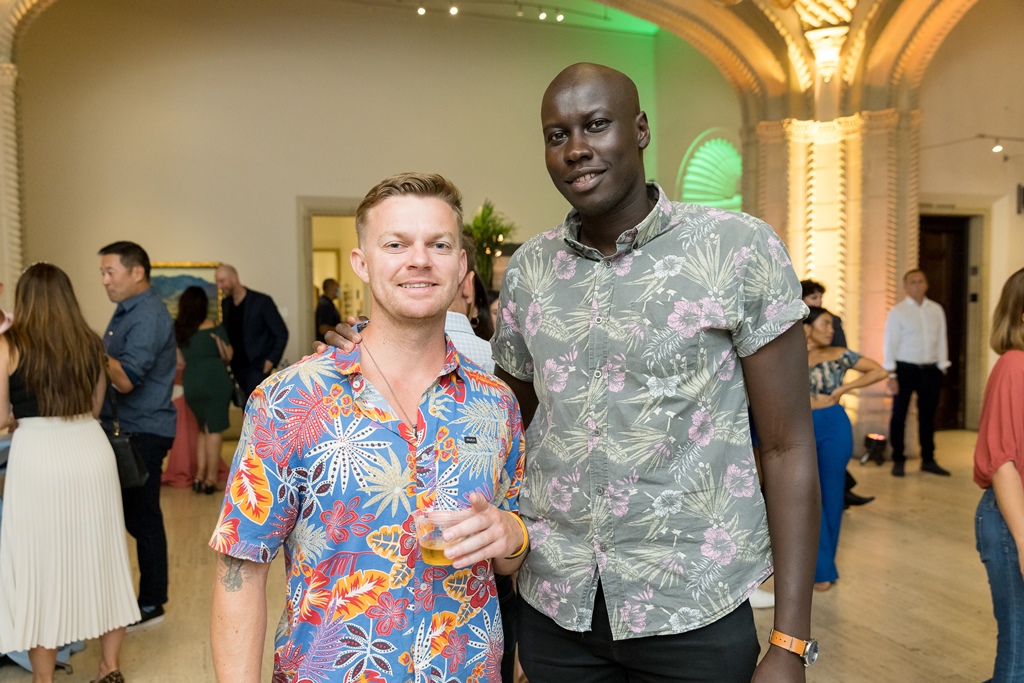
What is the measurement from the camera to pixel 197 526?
6184 mm

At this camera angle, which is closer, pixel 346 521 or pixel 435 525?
pixel 435 525

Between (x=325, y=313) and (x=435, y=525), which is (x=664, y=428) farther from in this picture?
(x=325, y=313)

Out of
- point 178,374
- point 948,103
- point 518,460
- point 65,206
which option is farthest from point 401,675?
point 948,103

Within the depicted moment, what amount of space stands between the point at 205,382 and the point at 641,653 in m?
6.52

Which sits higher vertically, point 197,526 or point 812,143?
point 812,143

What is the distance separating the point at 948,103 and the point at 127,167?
9.35 metres

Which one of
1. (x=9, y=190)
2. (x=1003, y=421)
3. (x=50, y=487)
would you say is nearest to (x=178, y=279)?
(x=9, y=190)

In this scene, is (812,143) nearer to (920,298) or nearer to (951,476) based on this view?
(920,298)

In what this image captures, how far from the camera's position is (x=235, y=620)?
141cm

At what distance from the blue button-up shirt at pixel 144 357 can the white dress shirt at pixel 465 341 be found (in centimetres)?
188

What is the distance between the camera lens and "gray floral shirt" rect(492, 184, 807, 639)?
1.49 metres

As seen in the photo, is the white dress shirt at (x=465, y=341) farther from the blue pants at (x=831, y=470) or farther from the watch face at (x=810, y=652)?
the blue pants at (x=831, y=470)

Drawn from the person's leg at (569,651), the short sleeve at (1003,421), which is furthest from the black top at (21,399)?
the short sleeve at (1003,421)

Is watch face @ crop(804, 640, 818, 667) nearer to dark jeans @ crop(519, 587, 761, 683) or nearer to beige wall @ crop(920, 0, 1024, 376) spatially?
dark jeans @ crop(519, 587, 761, 683)
